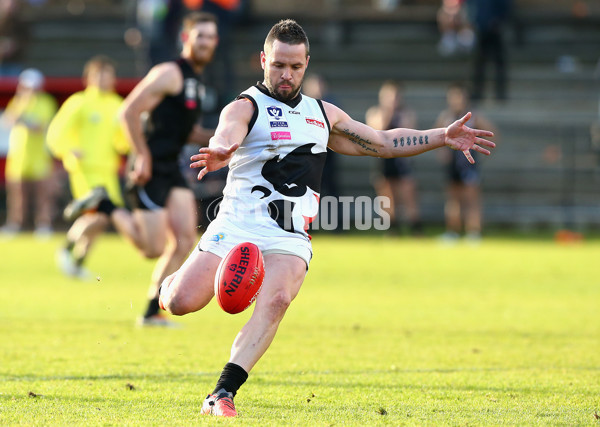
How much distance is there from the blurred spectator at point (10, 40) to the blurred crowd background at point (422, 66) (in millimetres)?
28

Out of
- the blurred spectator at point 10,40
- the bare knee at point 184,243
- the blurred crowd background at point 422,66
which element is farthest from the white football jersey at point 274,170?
the blurred spectator at point 10,40

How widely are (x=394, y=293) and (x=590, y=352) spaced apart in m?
4.47

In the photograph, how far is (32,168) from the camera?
20.8 metres

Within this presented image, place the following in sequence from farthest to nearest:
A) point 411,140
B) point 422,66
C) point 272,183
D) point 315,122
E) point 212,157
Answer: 1. point 422,66
2. point 411,140
3. point 315,122
4. point 272,183
5. point 212,157

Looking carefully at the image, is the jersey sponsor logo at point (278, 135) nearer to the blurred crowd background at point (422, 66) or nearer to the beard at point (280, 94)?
the beard at point (280, 94)

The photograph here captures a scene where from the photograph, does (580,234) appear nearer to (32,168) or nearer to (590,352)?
(32,168)

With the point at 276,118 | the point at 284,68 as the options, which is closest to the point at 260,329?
the point at 276,118

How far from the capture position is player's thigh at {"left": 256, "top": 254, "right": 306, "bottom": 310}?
18.7ft

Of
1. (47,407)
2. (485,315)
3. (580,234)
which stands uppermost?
(47,407)

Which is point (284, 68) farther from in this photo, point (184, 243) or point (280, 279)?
point (184, 243)

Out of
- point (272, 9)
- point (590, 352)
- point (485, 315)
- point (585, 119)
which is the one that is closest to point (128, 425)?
point (590, 352)

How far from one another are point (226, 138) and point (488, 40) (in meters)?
18.8

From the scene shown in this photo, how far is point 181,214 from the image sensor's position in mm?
9547

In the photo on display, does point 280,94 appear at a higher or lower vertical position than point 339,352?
higher
